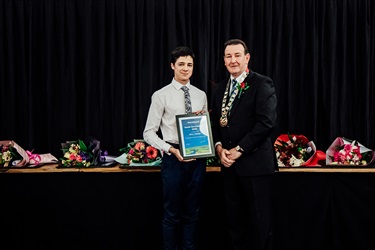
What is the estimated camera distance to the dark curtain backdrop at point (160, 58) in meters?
3.70

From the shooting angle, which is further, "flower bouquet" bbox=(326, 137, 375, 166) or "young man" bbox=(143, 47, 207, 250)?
"flower bouquet" bbox=(326, 137, 375, 166)

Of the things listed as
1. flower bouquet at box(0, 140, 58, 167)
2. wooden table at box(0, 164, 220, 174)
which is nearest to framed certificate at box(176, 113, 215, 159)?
wooden table at box(0, 164, 220, 174)

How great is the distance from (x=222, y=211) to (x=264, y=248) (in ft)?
1.86

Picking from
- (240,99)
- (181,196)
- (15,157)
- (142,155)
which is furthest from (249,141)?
(15,157)

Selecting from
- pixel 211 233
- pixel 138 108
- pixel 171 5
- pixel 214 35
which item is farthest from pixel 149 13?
pixel 211 233

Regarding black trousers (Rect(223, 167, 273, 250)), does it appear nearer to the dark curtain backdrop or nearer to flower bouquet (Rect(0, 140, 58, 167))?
the dark curtain backdrop

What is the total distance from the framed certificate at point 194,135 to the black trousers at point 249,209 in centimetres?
23

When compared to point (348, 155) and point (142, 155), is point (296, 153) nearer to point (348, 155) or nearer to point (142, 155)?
point (348, 155)

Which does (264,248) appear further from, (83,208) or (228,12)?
(228,12)

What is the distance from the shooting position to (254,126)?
2672 millimetres

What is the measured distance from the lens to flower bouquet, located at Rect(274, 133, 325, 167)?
324 centimetres

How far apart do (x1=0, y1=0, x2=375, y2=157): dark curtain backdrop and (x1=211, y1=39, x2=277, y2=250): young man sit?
3.19 ft

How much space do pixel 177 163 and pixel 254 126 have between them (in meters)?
0.58

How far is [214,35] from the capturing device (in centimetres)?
375
